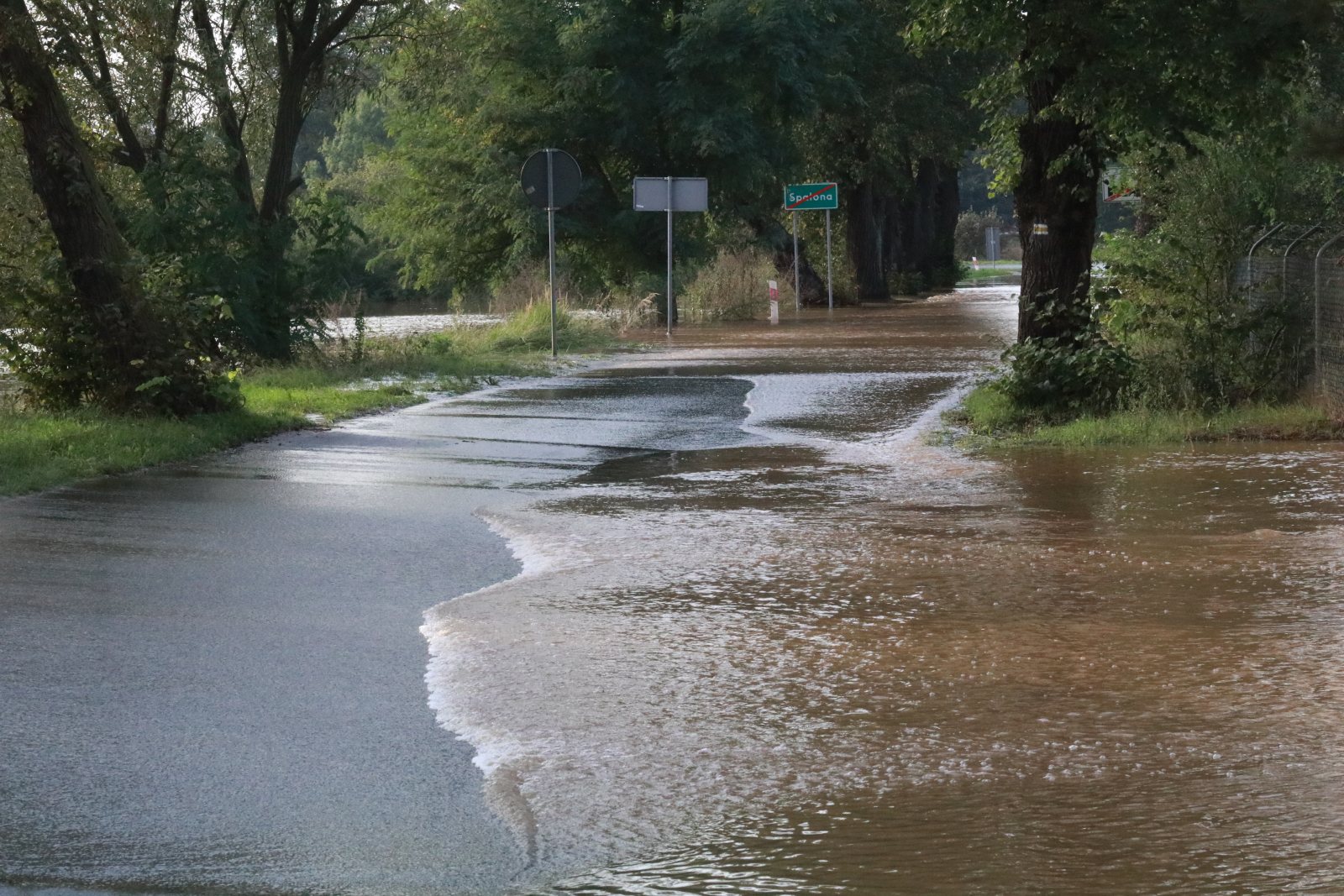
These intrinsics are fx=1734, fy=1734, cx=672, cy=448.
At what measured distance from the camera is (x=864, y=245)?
47.4m

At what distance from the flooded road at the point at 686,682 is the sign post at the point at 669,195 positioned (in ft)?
62.3

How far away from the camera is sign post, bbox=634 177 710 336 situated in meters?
30.9

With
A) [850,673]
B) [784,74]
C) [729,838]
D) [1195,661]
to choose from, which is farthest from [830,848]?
[784,74]

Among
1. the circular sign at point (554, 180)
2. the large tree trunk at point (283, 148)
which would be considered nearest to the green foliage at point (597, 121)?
the circular sign at point (554, 180)

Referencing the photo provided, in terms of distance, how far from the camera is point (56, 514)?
10398 millimetres

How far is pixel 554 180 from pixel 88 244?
12068mm

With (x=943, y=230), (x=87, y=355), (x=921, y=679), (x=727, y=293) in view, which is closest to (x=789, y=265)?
(x=727, y=293)

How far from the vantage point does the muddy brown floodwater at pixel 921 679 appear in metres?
4.79

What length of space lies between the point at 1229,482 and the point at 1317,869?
6981 millimetres

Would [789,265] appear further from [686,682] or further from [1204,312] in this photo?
Result: [686,682]

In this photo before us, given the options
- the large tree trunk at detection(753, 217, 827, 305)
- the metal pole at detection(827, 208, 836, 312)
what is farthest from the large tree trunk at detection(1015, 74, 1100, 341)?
the large tree trunk at detection(753, 217, 827, 305)

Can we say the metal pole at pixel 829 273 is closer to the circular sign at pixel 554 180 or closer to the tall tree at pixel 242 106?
the circular sign at pixel 554 180

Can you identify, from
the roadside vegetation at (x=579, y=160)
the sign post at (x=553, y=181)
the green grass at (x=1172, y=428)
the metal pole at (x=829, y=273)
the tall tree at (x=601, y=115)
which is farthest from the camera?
the metal pole at (x=829, y=273)

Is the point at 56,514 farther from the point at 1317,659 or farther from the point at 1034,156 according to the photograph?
the point at 1034,156
